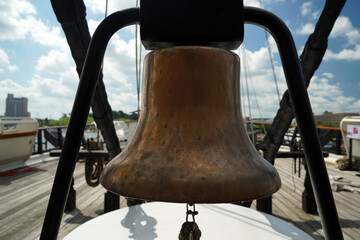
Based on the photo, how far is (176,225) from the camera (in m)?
1.41

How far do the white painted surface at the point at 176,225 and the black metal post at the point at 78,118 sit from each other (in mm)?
844

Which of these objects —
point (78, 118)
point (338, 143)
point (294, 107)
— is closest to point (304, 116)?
point (294, 107)

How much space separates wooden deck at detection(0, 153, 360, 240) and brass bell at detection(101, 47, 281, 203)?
111 inches

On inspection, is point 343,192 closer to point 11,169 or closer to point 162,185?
point 162,185

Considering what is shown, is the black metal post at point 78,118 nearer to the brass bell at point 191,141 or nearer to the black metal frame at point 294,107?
the black metal frame at point 294,107

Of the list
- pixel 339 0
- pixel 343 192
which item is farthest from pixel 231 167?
pixel 343 192

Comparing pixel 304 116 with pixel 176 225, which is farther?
pixel 176 225

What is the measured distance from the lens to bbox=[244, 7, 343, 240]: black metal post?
53cm

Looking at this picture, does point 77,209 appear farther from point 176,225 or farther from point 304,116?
point 304,116

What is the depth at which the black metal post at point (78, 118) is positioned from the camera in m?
0.54

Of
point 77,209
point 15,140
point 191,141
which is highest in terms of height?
point 191,141

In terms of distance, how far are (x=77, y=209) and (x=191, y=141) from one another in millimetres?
3649

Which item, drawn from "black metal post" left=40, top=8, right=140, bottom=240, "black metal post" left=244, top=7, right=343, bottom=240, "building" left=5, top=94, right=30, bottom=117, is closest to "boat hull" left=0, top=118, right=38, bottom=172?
"black metal post" left=40, top=8, right=140, bottom=240

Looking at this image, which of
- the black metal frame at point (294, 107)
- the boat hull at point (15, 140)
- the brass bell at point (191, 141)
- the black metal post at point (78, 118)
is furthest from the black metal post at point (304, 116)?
the boat hull at point (15, 140)
